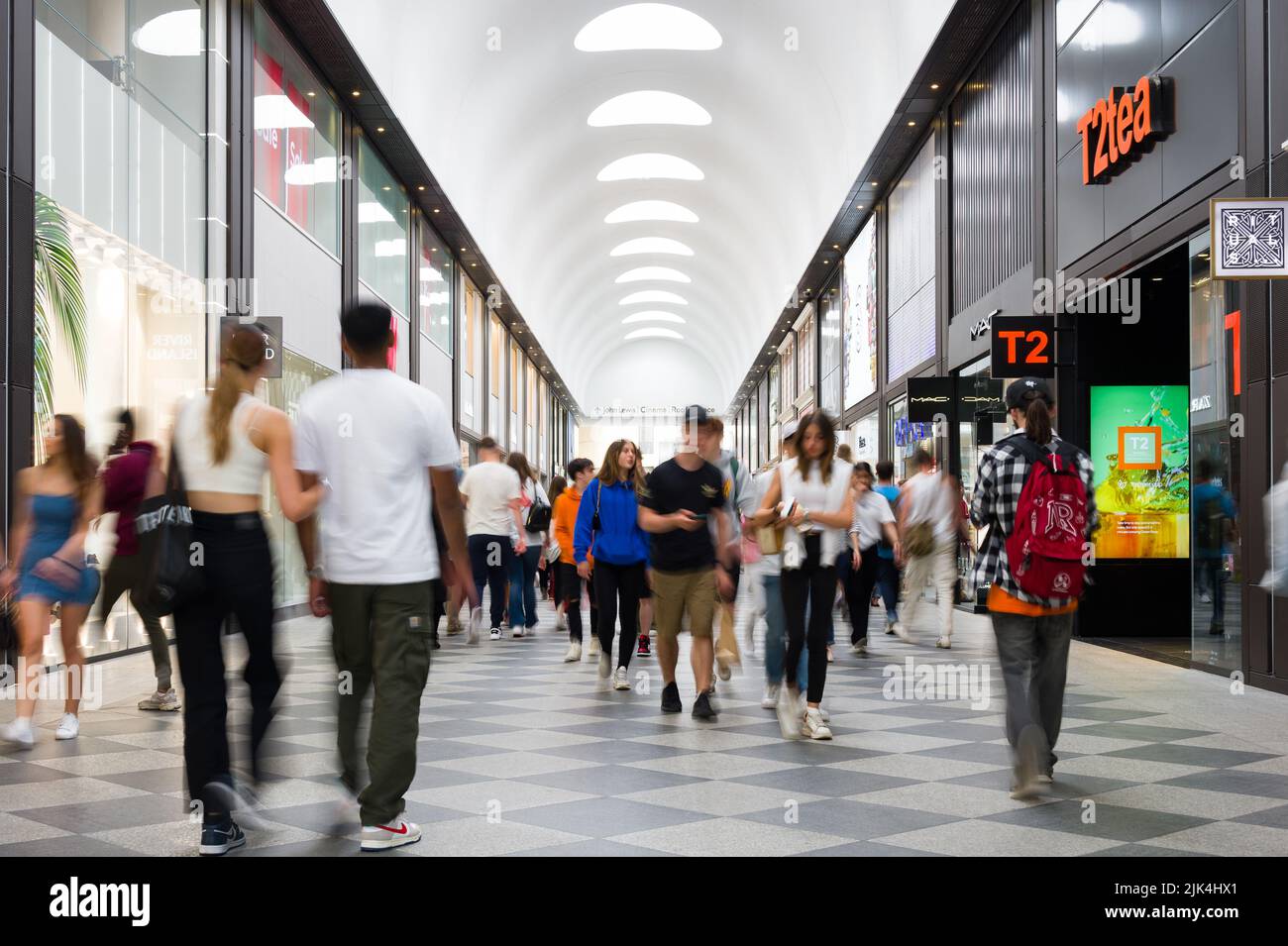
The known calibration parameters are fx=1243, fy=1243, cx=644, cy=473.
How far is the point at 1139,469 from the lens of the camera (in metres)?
11.8

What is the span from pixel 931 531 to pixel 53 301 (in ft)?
23.9

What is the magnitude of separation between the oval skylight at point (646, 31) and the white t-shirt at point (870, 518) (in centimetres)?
1385

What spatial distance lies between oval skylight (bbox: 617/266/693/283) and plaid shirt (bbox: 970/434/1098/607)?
42234 millimetres

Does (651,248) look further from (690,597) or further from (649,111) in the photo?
(690,597)

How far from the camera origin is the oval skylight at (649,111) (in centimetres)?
2717

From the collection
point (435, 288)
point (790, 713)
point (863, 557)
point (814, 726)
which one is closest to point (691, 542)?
point (790, 713)

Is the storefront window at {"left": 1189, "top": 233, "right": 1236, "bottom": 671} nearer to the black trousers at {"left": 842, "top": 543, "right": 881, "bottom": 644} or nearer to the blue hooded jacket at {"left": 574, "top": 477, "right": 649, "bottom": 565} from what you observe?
the black trousers at {"left": 842, "top": 543, "right": 881, "bottom": 644}

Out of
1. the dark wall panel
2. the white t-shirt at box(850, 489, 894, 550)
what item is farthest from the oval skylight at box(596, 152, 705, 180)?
the white t-shirt at box(850, 489, 894, 550)

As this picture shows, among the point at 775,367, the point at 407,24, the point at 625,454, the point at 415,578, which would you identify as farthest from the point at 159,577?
the point at 775,367

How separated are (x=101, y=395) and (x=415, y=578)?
23.3 feet

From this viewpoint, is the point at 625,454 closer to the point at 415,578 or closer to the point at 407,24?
the point at 415,578

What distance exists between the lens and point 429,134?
19781 millimetres

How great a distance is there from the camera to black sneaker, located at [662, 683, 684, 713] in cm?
730
